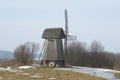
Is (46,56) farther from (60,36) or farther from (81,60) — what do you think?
(81,60)

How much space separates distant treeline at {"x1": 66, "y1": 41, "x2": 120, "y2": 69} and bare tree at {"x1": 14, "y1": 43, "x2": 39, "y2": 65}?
544 centimetres

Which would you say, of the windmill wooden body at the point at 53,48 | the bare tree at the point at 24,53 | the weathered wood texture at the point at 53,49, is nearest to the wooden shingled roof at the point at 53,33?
the windmill wooden body at the point at 53,48

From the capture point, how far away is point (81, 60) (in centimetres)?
5681

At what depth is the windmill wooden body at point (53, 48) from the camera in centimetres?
4062

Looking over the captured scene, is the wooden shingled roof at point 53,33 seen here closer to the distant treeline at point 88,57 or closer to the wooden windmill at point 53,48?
the wooden windmill at point 53,48

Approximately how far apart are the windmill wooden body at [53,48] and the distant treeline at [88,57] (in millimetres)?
13375

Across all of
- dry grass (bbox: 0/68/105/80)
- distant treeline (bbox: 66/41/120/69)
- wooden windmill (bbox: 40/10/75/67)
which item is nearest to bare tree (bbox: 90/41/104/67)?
distant treeline (bbox: 66/41/120/69)

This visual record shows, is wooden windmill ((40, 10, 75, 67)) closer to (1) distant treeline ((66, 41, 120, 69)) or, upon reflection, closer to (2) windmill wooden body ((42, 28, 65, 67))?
(2) windmill wooden body ((42, 28, 65, 67))

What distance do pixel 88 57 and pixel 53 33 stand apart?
1835 cm

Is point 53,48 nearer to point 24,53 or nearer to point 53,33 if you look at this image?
point 53,33

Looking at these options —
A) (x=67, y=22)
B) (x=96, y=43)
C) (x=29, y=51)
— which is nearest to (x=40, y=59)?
(x=67, y=22)

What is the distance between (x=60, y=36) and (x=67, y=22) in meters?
9.28

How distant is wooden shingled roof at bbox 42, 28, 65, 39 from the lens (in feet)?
133

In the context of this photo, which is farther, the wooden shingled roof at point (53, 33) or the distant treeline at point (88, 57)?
the distant treeline at point (88, 57)
